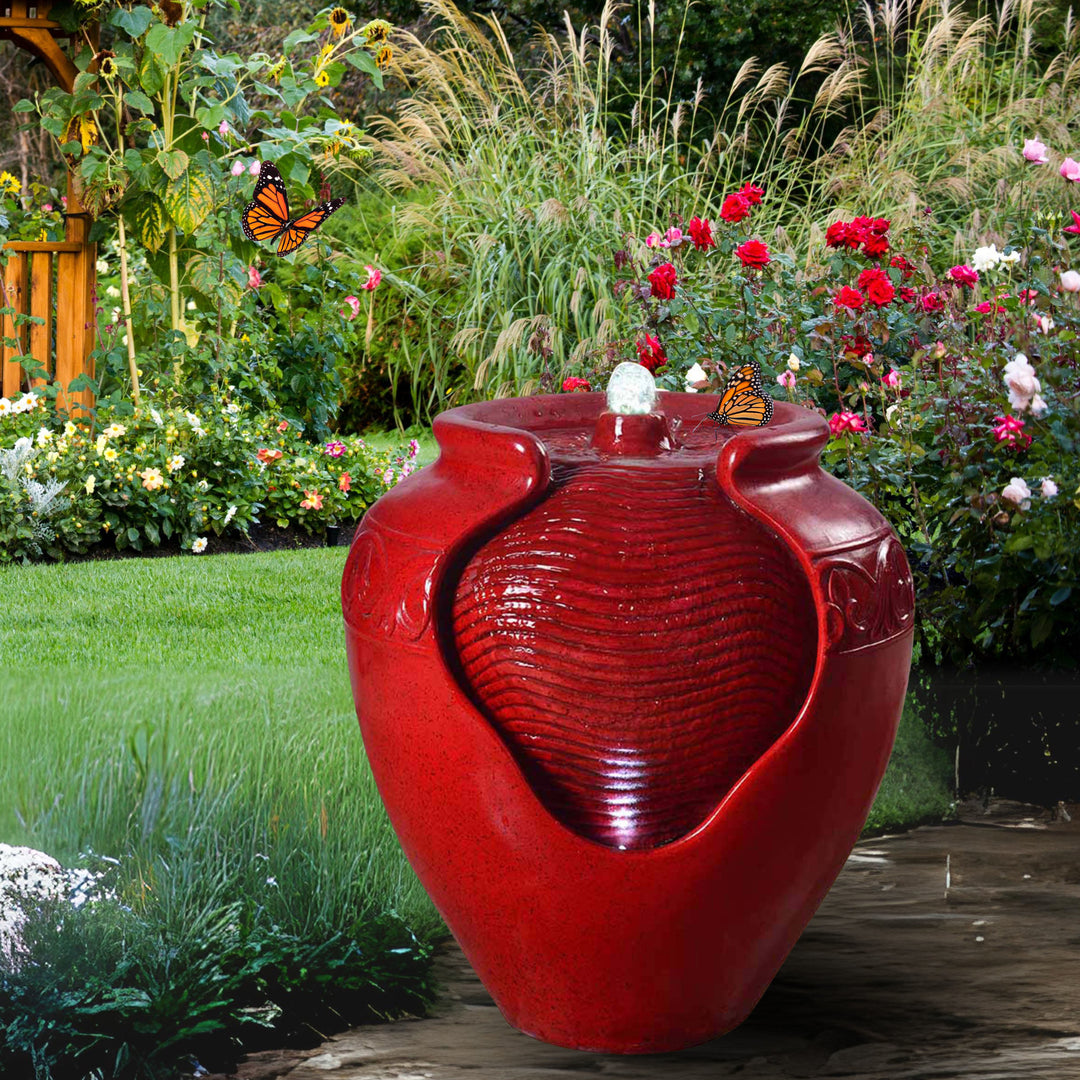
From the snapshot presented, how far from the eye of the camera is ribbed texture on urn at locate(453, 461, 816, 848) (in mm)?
1774

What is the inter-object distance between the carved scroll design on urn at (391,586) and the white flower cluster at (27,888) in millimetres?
734

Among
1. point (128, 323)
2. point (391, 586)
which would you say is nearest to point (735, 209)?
point (391, 586)

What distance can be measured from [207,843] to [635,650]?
3.49 feet

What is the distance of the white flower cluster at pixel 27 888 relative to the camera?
221 cm

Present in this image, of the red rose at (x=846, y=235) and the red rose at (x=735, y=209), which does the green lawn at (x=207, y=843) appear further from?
the red rose at (x=735, y=209)

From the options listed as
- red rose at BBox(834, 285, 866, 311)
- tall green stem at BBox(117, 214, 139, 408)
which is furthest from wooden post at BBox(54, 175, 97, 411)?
red rose at BBox(834, 285, 866, 311)

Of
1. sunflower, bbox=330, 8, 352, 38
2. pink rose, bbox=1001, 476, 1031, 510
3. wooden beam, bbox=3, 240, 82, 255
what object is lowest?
pink rose, bbox=1001, 476, 1031, 510

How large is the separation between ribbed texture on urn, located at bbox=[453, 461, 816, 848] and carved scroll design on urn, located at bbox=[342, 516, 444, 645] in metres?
0.05

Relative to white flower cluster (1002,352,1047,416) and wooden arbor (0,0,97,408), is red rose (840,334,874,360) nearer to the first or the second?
white flower cluster (1002,352,1047,416)

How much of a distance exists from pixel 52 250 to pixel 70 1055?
415 centimetres

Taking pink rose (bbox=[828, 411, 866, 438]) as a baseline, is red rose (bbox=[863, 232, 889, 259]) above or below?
above

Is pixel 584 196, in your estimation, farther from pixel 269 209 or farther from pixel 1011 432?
pixel 1011 432

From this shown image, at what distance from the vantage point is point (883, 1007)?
2207 millimetres

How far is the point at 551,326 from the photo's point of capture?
590 cm
